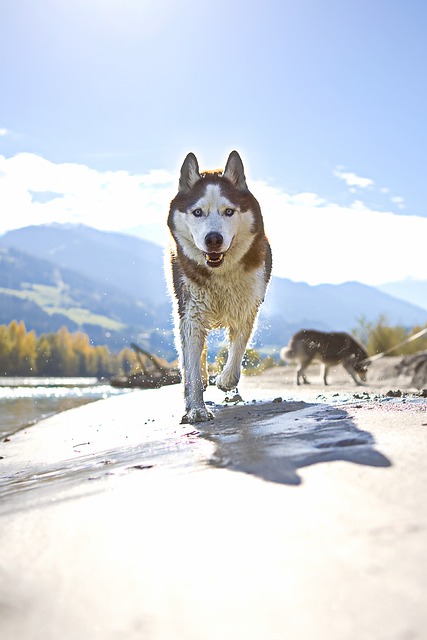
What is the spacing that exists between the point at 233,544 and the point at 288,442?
5.70ft

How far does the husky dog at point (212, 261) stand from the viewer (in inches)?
270

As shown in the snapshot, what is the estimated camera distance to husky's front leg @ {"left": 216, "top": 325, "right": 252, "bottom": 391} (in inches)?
297

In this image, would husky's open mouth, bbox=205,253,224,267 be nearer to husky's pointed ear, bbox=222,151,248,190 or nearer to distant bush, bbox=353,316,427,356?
husky's pointed ear, bbox=222,151,248,190

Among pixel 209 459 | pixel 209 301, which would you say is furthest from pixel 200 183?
pixel 209 459

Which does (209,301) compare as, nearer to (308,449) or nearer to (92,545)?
(308,449)

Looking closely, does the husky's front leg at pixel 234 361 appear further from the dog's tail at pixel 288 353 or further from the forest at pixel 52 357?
the forest at pixel 52 357

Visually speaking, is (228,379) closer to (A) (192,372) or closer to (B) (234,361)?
(B) (234,361)

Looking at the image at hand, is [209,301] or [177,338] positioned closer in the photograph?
[209,301]

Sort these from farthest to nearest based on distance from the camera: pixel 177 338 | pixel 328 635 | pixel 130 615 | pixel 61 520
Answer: pixel 177 338 → pixel 61 520 → pixel 130 615 → pixel 328 635

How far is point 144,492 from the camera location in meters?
2.99

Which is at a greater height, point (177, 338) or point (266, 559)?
point (177, 338)

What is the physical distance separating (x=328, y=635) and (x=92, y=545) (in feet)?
3.45

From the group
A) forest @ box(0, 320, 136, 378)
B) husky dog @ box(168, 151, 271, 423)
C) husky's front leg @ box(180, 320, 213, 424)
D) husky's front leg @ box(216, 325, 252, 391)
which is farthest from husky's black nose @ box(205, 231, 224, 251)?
forest @ box(0, 320, 136, 378)

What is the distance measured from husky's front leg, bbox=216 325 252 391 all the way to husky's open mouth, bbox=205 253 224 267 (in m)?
1.21
